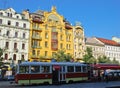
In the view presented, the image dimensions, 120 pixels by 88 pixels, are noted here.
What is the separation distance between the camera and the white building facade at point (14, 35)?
66750mm

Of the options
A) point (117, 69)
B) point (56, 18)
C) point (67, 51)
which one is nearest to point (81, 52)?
point (67, 51)

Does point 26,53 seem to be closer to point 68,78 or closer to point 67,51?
point 67,51

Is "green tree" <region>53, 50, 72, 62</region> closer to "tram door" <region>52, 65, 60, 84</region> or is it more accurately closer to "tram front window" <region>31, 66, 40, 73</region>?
"tram door" <region>52, 65, 60, 84</region>

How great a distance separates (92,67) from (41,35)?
33985 millimetres

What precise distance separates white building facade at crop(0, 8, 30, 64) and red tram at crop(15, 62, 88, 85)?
31.1 m

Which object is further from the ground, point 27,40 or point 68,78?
point 27,40

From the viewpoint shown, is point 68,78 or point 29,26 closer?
point 68,78

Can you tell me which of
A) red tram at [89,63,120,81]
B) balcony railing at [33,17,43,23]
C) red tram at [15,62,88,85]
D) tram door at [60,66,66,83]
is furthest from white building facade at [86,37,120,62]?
tram door at [60,66,66,83]

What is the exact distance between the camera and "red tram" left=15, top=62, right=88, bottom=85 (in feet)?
105

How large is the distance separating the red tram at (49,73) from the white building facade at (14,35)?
102 feet

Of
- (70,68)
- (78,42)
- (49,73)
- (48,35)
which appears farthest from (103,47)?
(49,73)

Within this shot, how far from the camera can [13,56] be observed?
225 ft

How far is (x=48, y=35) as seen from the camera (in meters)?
77.3

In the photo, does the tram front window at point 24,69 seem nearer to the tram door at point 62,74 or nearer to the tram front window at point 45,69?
the tram front window at point 45,69
